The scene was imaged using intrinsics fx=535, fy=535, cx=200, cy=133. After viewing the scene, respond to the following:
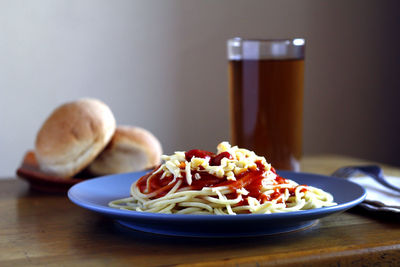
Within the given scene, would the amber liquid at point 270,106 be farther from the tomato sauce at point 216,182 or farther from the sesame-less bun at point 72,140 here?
the tomato sauce at point 216,182

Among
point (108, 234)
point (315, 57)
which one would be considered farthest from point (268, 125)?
point (315, 57)

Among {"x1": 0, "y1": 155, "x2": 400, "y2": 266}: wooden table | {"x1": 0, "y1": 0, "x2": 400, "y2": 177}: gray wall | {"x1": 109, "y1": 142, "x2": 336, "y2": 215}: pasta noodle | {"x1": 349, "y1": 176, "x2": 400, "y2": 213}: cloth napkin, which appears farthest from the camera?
{"x1": 0, "y1": 0, "x2": 400, "y2": 177}: gray wall

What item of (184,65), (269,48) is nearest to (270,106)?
(269,48)

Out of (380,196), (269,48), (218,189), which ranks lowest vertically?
(380,196)

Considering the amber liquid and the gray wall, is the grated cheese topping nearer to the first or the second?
the amber liquid

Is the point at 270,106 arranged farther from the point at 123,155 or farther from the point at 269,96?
the point at 123,155

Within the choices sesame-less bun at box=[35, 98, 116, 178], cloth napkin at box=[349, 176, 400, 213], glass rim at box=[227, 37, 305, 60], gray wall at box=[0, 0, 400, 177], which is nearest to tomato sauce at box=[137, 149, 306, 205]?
cloth napkin at box=[349, 176, 400, 213]
